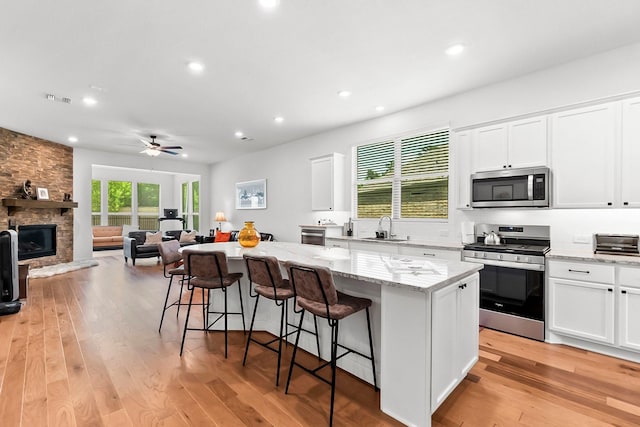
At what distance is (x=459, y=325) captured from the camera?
6.75 ft

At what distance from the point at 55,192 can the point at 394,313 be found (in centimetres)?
842

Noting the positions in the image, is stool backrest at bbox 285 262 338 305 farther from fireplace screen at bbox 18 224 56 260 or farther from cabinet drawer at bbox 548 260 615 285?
fireplace screen at bbox 18 224 56 260

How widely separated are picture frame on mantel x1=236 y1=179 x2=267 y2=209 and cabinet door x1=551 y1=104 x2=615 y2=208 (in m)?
5.70

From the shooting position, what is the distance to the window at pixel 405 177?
14.1 feet

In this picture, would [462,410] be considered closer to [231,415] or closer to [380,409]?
[380,409]

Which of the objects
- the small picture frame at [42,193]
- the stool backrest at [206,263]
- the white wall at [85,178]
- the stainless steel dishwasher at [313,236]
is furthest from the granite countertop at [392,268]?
the white wall at [85,178]

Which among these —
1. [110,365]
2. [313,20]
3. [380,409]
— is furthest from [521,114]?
[110,365]

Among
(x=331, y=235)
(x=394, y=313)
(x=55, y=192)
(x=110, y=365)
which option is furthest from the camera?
(x=55, y=192)

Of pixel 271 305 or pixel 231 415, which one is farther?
pixel 271 305

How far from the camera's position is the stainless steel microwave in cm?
321

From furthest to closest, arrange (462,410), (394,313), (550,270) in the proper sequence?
(550,270) → (462,410) → (394,313)

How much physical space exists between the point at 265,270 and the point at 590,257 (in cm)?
285

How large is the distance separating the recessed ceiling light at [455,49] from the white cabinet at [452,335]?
2.16 metres

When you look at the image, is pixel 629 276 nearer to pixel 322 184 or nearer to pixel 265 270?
pixel 265 270
